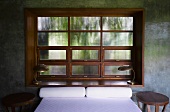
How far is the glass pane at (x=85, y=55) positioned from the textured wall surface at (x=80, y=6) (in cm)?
91

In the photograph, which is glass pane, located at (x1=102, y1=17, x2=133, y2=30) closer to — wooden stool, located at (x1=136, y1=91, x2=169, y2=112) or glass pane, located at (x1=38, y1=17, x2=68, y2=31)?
glass pane, located at (x1=38, y1=17, x2=68, y2=31)

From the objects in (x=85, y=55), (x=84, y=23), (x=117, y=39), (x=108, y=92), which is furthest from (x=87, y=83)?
(x=84, y=23)

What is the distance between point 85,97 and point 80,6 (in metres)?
1.67

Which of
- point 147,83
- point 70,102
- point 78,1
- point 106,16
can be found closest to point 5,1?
point 78,1

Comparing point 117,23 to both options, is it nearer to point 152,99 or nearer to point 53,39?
point 53,39

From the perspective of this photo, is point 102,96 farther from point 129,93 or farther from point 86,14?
point 86,14

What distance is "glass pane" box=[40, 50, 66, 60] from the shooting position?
346 cm

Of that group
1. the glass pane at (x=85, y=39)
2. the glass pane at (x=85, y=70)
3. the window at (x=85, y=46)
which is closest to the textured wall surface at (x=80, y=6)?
the window at (x=85, y=46)

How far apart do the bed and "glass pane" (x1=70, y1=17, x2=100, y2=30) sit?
49.8 inches

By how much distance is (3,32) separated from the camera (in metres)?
3.07

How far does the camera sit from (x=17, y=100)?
267 cm

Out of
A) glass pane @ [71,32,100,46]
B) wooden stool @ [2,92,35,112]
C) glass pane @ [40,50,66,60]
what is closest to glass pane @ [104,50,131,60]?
glass pane @ [71,32,100,46]

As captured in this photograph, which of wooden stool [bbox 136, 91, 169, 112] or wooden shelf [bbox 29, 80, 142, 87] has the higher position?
wooden shelf [bbox 29, 80, 142, 87]

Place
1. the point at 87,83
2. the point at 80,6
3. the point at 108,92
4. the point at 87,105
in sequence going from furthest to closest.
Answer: the point at 87,83 → the point at 80,6 → the point at 108,92 → the point at 87,105
